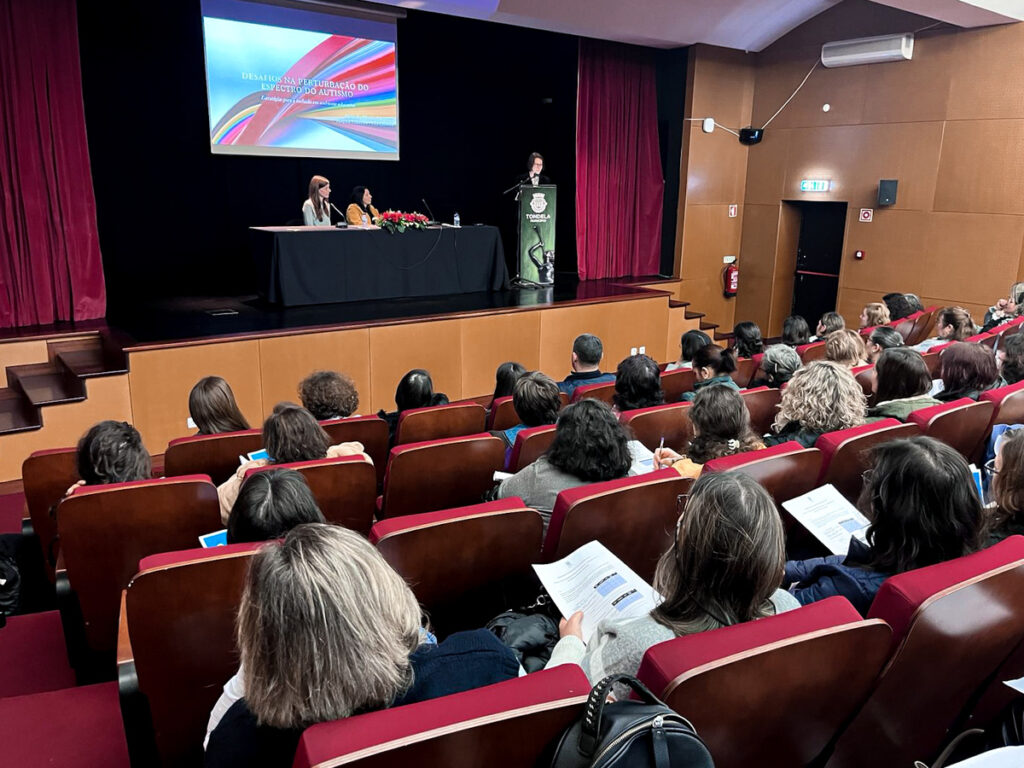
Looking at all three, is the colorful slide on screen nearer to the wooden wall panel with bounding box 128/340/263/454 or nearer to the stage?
the stage

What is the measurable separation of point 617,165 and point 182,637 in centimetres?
825

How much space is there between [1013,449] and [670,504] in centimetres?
86

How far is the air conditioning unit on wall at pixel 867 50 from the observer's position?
290 inches

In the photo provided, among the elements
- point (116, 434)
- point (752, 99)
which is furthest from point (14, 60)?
point (752, 99)

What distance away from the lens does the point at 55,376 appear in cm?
534

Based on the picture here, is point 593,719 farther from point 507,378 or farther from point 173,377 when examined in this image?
→ point 173,377

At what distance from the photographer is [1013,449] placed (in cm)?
187

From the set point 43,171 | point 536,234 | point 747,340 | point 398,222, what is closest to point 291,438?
point 747,340

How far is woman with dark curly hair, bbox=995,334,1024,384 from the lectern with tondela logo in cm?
475

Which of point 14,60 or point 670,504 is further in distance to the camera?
point 14,60

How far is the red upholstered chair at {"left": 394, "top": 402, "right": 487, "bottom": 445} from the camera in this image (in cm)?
335

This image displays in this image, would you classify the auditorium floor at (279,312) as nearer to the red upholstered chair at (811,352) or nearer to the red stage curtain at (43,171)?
the red stage curtain at (43,171)

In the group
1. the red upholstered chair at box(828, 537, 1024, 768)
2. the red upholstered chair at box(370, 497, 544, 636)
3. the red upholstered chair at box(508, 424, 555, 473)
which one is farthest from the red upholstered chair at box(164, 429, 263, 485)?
the red upholstered chair at box(828, 537, 1024, 768)

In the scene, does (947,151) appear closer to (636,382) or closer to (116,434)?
(636,382)
